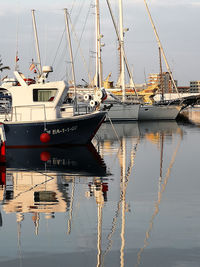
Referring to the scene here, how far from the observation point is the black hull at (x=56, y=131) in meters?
31.6

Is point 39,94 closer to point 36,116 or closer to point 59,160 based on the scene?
point 36,116

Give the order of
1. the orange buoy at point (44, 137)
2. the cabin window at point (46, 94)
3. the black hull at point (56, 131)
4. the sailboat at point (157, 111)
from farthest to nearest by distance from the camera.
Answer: the sailboat at point (157, 111)
the cabin window at point (46, 94)
the orange buoy at point (44, 137)
the black hull at point (56, 131)

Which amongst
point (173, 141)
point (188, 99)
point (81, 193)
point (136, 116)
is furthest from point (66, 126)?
point (188, 99)

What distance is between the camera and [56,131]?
32.6 meters

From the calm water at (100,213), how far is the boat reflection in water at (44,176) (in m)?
0.03

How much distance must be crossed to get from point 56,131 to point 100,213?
19.7 metres

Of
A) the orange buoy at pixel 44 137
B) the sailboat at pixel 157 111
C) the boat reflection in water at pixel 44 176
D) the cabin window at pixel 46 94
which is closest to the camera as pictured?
the boat reflection in water at pixel 44 176

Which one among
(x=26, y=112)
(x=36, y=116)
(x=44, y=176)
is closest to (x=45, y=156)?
(x=36, y=116)

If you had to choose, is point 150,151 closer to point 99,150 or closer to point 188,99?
point 99,150

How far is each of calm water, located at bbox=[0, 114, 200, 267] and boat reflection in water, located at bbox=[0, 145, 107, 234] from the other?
Answer: 0.09 ft

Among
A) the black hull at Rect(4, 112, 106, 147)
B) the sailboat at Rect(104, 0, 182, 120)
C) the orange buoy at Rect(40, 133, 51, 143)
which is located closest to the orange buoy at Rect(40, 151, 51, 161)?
the orange buoy at Rect(40, 133, 51, 143)

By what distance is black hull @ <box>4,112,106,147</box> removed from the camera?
3164 cm

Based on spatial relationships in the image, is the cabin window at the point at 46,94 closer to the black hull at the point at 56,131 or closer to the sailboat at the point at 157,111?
the black hull at the point at 56,131

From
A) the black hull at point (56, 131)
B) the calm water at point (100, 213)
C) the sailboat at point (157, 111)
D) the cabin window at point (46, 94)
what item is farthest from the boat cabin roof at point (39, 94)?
the sailboat at point (157, 111)
